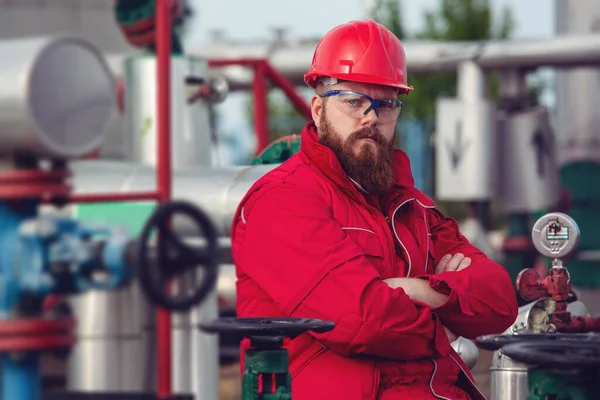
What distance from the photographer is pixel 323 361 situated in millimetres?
3135

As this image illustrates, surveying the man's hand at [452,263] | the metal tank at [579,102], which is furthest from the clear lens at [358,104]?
the metal tank at [579,102]

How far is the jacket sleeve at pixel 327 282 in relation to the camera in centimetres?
306

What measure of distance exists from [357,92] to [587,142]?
863cm

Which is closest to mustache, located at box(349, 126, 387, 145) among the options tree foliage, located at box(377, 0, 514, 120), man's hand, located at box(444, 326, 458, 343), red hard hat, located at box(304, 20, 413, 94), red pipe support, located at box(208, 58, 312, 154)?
red hard hat, located at box(304, 20, 413, 94)

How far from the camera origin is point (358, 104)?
3418mm

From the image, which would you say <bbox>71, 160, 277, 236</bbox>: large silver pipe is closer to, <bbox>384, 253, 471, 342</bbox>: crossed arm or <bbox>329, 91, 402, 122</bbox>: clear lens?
<bbox>329, 91, 402, 122</bbox>: clear lens

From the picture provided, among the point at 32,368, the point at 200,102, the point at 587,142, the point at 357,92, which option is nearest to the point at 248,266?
the point at 357,92

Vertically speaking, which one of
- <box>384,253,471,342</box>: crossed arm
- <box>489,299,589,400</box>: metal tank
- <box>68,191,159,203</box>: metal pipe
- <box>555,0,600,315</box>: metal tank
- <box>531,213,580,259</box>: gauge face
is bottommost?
<box>489,299,589,400</box>: metal tank

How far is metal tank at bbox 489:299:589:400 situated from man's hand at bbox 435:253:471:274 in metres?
0.35

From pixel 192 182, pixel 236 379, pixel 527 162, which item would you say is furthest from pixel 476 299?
pixel 527 162

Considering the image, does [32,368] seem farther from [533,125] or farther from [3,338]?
[533,125]

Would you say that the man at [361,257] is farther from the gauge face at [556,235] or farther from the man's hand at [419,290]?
the gauge face at [556,235]

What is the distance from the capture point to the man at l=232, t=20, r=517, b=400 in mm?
3088

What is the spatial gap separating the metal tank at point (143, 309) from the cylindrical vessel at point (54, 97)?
5.54 ft
